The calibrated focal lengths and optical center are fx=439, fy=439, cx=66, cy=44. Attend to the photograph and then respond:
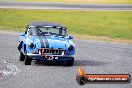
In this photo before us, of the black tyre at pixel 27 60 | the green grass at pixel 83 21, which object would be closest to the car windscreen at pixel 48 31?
the black tyre at pixel 27 60

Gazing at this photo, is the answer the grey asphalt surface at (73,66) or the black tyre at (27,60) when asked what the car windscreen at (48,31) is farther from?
the black tyre at (27,60)

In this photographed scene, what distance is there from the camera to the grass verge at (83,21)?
33.1 m

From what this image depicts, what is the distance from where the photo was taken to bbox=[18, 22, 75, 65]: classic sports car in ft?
52.1

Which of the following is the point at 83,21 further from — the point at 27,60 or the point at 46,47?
the point at 46,47

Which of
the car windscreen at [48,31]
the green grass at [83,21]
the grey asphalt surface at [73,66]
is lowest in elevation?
the green grass at [83,21]

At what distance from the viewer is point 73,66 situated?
16.6 meters

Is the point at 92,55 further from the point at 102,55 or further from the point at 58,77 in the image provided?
the point at 58,77

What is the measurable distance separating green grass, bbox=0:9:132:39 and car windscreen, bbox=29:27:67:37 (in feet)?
43.9

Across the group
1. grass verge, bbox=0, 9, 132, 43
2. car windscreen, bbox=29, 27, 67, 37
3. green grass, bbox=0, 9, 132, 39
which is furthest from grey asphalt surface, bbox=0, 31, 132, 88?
green grass, bbox=0, 9, 132, 39

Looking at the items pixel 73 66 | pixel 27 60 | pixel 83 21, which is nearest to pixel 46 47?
pixel 27 60

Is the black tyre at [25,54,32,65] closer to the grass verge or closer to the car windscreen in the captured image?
the car windscreen

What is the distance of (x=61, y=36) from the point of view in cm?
1730

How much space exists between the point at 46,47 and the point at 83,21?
974 inches

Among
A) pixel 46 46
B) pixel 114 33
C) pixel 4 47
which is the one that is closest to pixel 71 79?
pixel 46 46
